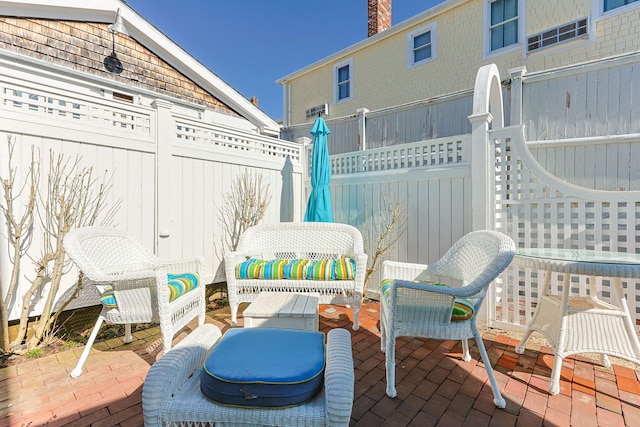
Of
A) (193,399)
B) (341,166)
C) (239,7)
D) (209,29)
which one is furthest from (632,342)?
(209,29)

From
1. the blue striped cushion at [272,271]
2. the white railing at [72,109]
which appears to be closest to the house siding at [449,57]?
the blue striped cushion at [272,271]

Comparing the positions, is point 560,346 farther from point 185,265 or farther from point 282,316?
point 185,265

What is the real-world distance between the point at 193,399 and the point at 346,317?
7.98 feet

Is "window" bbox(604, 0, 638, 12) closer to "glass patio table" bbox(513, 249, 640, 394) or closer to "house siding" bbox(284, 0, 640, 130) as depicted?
"house siding" bbox(284, 0, 640, 130)

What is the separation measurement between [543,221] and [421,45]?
6.32 m

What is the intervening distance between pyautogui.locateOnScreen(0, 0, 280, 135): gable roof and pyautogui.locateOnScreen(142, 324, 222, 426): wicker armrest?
588 centimetres

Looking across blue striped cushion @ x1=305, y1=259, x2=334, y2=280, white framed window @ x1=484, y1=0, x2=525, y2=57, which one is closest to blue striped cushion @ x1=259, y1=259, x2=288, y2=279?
blue striped cushion @ x1=305, y1=259, x2=334, y2=280

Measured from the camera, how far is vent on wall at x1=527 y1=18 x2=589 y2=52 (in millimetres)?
5455

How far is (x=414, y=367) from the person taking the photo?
2.35 metres

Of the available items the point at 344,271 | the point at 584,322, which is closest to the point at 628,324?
the point at 584,322

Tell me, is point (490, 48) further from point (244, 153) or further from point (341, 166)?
point (244, 153)

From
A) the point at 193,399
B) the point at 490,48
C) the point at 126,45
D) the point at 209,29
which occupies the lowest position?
the point at 193,399

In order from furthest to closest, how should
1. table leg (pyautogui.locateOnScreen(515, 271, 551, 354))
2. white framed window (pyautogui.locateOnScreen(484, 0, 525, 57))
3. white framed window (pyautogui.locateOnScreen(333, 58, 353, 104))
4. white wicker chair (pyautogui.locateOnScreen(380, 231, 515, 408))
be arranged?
white framed window (pyautogui.locateOnScreen(333, 58, 353, 104)) → white framed window (pyautogui.locateOnScreen(484, 0, 525, 57)) → table leg (pyautogui.locateOnScreen(515, 271, 551, 354)) → white wicker chair (pyautogui.locateOnScreen(380, 231, 515, 408))

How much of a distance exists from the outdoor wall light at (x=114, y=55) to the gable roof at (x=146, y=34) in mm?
111
